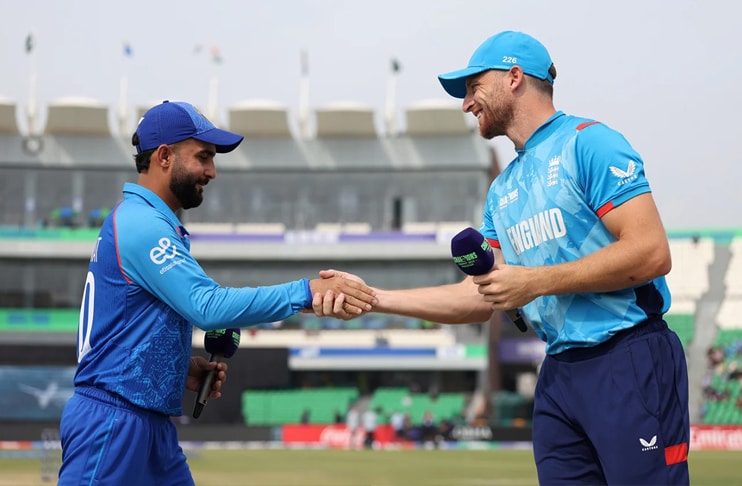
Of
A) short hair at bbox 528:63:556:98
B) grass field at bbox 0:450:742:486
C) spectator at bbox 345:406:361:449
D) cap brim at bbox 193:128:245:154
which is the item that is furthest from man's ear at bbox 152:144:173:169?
spectator at bbox 345:406:361:449

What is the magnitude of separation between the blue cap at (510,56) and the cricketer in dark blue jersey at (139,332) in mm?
1431

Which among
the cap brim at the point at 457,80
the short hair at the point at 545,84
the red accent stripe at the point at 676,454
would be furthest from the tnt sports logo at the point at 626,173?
the red accent stripe at the point at 676,454

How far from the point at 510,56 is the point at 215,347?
2.30 m

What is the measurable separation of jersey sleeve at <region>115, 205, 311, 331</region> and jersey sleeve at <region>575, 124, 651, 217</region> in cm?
160

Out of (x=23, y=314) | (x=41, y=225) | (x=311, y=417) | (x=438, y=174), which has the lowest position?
(x=311, y=417)

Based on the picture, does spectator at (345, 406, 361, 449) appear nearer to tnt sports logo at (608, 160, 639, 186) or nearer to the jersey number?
the jersey number

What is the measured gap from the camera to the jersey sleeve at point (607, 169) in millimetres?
4309

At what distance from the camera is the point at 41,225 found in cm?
5459

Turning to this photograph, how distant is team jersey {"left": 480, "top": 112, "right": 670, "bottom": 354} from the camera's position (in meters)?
4.36

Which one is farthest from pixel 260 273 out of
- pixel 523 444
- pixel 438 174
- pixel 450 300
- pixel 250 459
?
pixel 450 300

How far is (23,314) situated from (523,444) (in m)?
28.0

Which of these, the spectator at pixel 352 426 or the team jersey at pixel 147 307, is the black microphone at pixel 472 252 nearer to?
the team jersey at pixel 147 307

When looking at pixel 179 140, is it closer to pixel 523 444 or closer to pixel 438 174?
pixel 523 444

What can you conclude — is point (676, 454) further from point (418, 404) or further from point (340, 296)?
point (418, 404)
